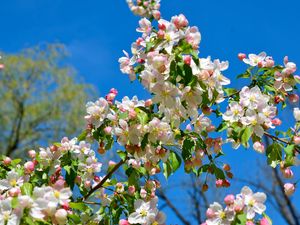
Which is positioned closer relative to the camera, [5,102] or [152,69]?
[152,69]

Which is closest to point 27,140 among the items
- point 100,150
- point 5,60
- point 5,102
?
point 5,102

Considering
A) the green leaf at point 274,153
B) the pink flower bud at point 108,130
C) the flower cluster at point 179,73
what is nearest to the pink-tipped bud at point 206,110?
the flower cluster at point 179,73

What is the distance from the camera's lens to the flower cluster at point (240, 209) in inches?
64.4

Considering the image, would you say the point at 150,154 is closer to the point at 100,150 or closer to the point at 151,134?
the point at 151,134

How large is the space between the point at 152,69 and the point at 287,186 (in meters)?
0.67

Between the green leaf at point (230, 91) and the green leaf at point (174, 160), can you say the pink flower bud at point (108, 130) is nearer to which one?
the green leaf at point (174, 160)

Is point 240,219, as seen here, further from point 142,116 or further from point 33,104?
point 33,104

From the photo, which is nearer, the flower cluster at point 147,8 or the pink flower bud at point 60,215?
the pink flower bud at point 60,215

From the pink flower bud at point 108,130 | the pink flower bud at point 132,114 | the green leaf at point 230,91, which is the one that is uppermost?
the green leaf at point 230,91

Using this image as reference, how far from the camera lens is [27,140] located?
36.4 ft

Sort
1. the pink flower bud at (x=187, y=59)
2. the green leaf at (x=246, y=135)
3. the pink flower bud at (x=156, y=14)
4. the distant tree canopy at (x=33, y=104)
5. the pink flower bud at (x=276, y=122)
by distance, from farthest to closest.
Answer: the distant tree canopy at (x=33, y=104) < the pink flower bud at (x=156, y=14) < the pink flower bud at (x=276, y=122) < the green leaf at (x=246, y=135) < the pink flower bud at (x=187, y=59)

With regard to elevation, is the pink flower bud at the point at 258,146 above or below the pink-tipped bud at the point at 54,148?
below

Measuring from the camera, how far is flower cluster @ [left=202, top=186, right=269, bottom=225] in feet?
5.37

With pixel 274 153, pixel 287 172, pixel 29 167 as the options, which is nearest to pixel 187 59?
pixel 274 153
